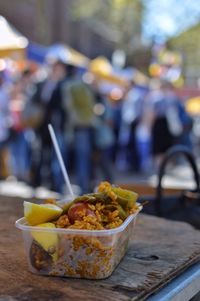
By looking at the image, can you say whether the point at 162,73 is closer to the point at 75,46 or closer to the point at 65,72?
the point at 65,72

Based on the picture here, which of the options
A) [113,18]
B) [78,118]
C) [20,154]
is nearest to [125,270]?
[78,118]

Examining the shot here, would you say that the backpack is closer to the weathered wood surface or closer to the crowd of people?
the crowd of people

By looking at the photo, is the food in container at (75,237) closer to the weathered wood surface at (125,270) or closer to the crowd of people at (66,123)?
the weathered wood surface at (125,270)

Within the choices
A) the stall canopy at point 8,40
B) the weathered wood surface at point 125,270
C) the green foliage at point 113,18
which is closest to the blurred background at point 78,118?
the stall canopy at point 8,40

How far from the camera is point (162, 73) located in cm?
1338

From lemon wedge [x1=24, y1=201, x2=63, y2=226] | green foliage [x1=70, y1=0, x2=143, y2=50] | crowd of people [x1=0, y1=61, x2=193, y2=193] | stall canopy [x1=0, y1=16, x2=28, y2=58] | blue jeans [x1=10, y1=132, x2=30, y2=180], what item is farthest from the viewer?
green foliage [x1=70, y1=0, x2=143, y2=50]

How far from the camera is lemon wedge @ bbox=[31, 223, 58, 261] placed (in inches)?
60.5

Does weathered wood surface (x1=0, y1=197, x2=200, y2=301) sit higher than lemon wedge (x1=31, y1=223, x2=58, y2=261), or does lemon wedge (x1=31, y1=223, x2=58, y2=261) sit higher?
lemon wedge (x1=31, y1=223, x2=58, y2=261)

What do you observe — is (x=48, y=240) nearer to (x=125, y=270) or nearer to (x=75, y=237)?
(x=75, y=237)

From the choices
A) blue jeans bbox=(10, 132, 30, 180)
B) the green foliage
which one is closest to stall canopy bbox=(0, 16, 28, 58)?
blue jeans bbox=(10, 132, 30, 180)

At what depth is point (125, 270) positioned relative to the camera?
1.67 metres

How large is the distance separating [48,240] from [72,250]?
74 millimetres

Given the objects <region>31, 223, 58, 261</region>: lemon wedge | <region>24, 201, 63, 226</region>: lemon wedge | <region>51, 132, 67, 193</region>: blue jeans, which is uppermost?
<region>24, 201, 63, 226</region>: lemon wedge

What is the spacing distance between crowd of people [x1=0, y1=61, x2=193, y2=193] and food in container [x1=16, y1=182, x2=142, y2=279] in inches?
168
